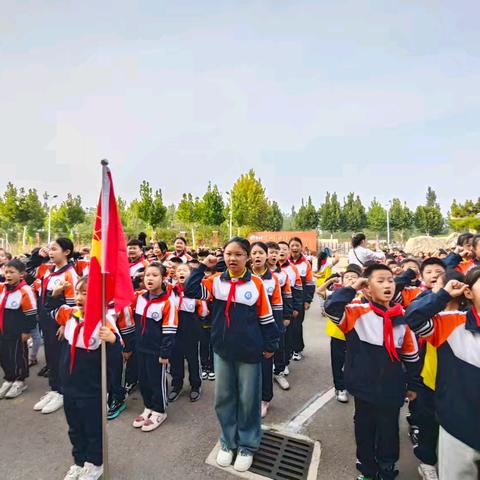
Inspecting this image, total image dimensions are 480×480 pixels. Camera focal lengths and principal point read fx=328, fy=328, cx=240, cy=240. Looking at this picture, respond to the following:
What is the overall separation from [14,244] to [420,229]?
42.6 metres

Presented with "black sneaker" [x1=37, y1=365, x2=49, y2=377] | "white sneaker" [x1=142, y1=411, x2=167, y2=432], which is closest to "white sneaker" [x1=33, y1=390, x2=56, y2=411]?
"black sneaker" [x1=37, y1=365, x2=49, y2=377]

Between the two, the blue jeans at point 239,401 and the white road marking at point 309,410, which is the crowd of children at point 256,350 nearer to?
the blue jeans at point 239,401

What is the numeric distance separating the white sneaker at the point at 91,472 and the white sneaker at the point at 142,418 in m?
0.75

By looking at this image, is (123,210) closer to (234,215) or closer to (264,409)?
(234,215)

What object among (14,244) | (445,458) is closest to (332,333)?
(445,458)

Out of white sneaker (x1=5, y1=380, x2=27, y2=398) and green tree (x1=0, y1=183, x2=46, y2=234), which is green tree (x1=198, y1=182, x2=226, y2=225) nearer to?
green tree (x1=0, y1=183, x2=46, y2=234)

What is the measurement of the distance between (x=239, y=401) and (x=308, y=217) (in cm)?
3506

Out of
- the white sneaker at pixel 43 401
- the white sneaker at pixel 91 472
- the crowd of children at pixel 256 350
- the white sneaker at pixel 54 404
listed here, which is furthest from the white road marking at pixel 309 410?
the white sneaker at pixel 43 401

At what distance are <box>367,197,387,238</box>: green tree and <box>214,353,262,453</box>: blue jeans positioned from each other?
3616cm

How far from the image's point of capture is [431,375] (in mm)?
2705

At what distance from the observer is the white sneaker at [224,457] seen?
2.94m

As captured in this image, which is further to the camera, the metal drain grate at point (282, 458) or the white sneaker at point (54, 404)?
the white sneaker at point (54, 404)

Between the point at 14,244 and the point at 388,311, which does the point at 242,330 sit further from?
the point at 14,244

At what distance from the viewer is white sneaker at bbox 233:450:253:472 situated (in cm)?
288
